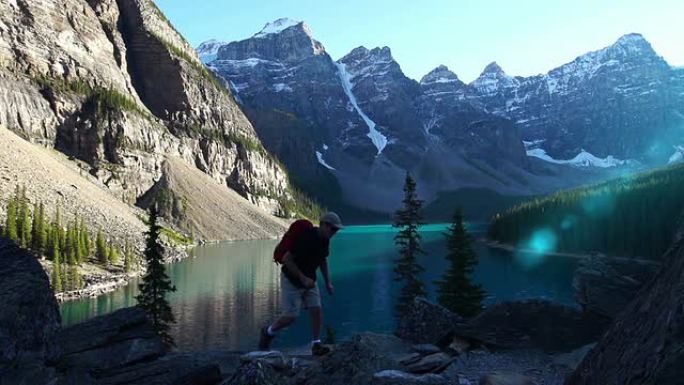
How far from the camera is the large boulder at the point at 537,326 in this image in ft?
48.4

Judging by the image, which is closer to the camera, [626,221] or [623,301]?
[623,301]

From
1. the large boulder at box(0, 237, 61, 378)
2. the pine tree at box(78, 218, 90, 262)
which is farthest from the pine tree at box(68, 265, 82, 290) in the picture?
the large boulder at box(0, 237, 61, 378)

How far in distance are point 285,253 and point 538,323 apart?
8.50 m

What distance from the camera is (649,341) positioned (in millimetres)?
6250

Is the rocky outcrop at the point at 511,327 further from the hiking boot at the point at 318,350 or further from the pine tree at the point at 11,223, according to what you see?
the pine tree at the point at 11,223

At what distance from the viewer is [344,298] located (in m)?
70.2

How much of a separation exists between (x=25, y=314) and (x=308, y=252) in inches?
232

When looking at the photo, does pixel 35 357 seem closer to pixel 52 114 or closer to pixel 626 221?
pixel 626 221

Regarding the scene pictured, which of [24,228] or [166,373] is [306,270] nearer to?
[166,373]

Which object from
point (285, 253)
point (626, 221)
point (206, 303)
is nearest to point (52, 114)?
point (206, 303)

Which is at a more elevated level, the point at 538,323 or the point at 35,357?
the point at 35,357

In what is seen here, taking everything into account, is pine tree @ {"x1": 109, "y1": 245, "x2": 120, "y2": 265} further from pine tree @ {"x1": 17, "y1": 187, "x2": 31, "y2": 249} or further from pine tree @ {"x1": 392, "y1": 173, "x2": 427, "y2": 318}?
pine tree @ {"x1": 392, "y1": 173, "x2": 427, "y2": 318}

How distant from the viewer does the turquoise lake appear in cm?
5262

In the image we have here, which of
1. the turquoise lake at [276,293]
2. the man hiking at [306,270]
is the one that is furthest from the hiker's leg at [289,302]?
the turquoise lake at [276,293]
